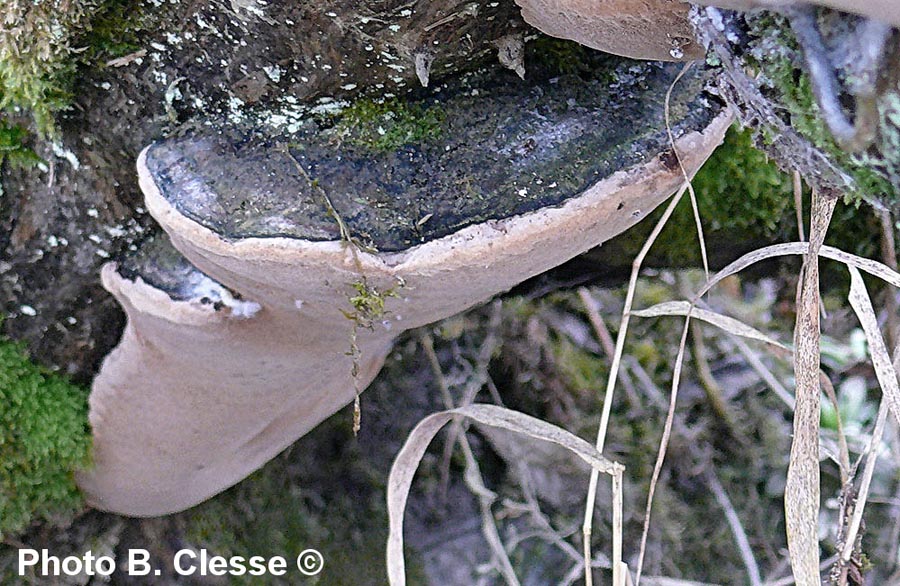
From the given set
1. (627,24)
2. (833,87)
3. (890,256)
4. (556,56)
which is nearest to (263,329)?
(556,56)

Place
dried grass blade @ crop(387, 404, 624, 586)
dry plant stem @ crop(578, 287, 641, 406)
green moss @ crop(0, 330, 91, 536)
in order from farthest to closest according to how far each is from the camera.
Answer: dry plant stem @ crop(578, 287, 641, 406), green moss @ crop(0, 330, 91, 536), dried grass blade @ crop(387, 404, 624, 586)

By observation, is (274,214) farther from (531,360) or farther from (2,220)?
(531,360)

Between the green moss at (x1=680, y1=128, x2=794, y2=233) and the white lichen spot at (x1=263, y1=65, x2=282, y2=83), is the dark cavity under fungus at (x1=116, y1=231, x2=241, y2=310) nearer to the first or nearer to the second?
the white lichen spot at (x1=263, y1=65, x2=282, y2=83)

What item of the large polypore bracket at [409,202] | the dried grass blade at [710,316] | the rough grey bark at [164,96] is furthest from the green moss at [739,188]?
the rough grey bark at [164,96]

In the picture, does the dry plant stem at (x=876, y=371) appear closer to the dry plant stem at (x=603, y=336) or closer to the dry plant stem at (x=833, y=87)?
the dry plant stem at (x=833, y=87)

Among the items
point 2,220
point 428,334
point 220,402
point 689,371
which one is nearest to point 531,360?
point 428,334

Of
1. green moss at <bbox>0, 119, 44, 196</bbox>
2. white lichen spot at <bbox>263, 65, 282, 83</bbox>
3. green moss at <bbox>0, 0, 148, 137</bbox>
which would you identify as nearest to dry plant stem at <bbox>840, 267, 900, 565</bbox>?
white lichen spot at <bbox>263, 65, 282, 83</bbox>

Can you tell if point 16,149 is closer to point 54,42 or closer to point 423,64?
point 54,42

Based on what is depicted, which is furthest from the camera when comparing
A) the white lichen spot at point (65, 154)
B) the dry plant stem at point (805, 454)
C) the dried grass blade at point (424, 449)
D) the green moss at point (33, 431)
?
the green moss at point (33, 431)
